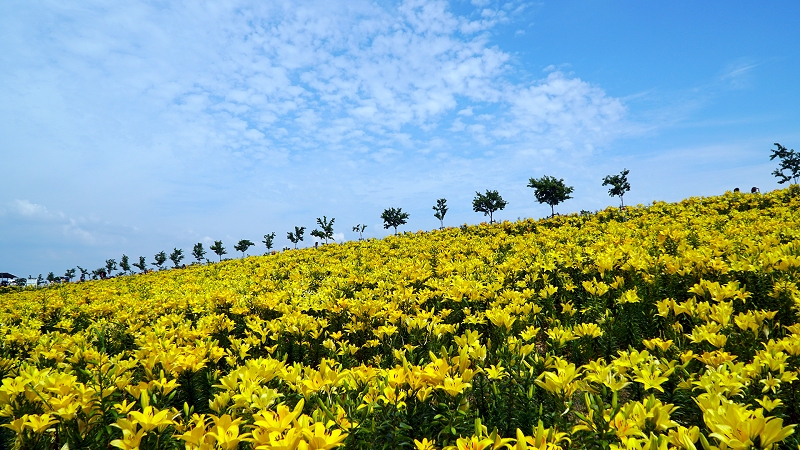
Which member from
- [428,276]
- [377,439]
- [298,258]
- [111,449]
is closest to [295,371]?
[377,439]

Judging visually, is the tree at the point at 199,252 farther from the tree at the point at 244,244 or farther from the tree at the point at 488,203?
the tree at the point at 488,203

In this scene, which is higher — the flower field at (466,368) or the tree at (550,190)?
the tree at (550,190)

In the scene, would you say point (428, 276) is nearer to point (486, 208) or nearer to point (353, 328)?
point (353, 328)

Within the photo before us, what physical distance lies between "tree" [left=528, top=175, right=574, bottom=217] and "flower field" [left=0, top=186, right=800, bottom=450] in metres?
38.4

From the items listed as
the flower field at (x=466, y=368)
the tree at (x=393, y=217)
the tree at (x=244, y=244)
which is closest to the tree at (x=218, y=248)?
the tree at (x=244, y=244)

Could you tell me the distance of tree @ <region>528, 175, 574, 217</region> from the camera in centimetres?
4394

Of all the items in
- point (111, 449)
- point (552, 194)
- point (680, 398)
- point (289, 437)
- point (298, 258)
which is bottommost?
point (680, 398)

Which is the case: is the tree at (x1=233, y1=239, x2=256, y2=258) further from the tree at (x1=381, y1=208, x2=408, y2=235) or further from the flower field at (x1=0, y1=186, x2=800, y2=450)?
the flower field at (x1=0, y1=186, x2=800, y2=450)

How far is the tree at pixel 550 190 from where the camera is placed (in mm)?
43938

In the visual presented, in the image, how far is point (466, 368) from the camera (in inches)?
102

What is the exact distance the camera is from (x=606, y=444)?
184cm

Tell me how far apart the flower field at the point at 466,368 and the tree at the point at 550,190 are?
38.4 metres

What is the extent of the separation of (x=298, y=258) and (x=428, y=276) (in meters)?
7.74

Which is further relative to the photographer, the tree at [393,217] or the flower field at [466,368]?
the tree at [393,217]
